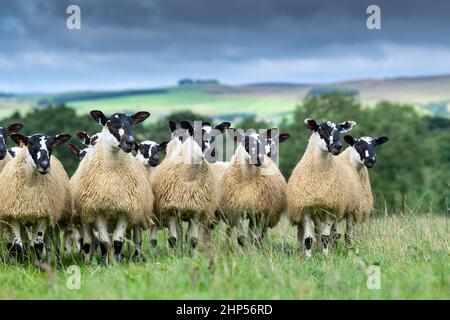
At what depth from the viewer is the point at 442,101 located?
82.1 meters

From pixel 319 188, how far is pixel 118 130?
3.78 meters

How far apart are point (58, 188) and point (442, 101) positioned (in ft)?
242

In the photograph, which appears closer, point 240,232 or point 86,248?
point 86,248

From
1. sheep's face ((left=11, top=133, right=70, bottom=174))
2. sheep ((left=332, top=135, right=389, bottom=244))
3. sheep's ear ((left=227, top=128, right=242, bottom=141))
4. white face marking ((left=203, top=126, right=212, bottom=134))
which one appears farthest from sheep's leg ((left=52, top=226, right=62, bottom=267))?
sheep ((left=332, top=135, right=389, bottom=244))

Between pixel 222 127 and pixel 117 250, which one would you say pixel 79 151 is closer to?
pixel 222 127

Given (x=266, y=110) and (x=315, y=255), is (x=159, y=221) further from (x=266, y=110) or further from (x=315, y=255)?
(x=266, y=110)

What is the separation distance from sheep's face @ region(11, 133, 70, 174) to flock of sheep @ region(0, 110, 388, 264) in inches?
0.6

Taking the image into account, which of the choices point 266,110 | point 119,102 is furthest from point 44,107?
point 266,110

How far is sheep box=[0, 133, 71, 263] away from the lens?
12.5 metres

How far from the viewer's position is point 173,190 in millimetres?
14117

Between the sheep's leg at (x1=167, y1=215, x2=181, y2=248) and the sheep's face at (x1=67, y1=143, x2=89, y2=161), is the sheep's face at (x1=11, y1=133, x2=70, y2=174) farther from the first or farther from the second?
the sheep's face at (x1=67, y1=143, x2=89, y2=161)

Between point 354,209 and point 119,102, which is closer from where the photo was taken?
point 354,209

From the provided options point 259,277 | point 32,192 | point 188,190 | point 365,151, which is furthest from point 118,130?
point 365,151

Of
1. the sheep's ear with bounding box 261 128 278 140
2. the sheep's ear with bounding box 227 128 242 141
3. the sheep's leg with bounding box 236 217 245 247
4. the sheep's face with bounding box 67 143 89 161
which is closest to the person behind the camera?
the sheep's leg with bounding box 236 217 245 247
